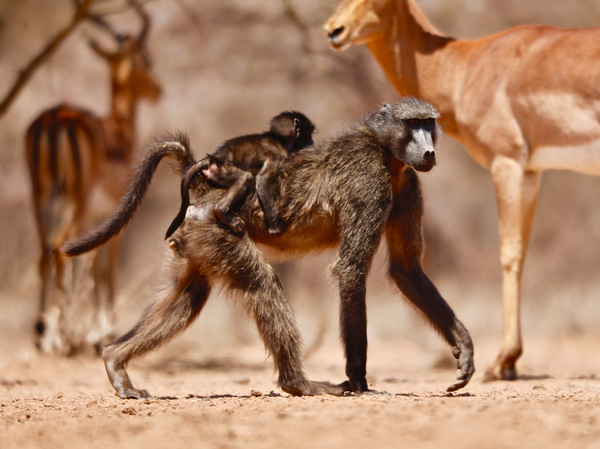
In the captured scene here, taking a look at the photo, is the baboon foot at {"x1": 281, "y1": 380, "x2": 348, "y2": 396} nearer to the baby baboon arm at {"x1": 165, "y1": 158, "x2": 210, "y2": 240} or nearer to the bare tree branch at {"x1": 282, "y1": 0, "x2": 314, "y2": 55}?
the baby baboon arm at {"x1": 165, "y1": 158, "x2": 210, "y2": 240}

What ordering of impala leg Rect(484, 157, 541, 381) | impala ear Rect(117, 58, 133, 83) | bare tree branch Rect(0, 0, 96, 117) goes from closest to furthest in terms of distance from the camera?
impala leg Rect(484, 157, 541, 381) → bare tree branch Rect(0, 0, 96, 117) → impala ear Rect(117, 58, 133, 83)

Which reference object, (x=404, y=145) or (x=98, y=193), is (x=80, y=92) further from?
(x=404, y=145)

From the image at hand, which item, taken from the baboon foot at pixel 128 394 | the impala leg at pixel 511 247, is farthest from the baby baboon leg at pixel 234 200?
the impala leg at pixel 511 247

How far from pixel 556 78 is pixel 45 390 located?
4170mm

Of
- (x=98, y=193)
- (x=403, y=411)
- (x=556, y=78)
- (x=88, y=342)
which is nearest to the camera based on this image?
(x=403, y=411)

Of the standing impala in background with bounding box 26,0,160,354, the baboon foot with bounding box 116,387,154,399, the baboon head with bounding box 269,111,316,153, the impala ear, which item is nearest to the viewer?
the baboon foot with bounding box 116,387,154,399

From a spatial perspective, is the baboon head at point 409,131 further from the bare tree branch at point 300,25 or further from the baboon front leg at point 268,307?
the bare tree branch at point 300,25

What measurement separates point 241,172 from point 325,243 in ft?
1.97

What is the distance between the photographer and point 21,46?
866 cm

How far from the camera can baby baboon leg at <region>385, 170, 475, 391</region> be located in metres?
3.91

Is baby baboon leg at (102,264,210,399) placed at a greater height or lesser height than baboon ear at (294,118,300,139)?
lesser

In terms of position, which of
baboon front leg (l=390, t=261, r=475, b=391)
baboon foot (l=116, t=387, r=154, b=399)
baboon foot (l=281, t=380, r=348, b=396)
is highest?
baboon front leg (l=390, t=261, r=475, b=391)

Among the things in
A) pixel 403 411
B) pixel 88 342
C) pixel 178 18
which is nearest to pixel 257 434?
pixel 403 411

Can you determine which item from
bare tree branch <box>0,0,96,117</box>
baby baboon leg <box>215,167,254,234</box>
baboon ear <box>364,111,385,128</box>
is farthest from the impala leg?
bare tree branch <box>0,0,96,117</box>
